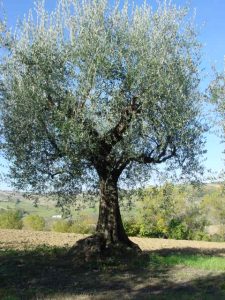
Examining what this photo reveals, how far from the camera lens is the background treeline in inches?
772

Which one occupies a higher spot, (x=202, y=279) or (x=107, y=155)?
(x=107, y=155)

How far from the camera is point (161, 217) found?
41.3 m

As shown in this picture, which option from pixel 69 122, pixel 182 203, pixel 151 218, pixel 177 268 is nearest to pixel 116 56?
pixel 69 122

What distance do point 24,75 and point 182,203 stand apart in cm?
3432

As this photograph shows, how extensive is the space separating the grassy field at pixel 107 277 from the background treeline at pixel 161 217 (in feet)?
9.05

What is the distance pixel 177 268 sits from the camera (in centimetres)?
1507

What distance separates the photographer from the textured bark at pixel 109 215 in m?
17.5

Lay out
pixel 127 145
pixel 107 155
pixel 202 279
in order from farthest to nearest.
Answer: pixel 107 155
pixel 127 145
pixel 202 279

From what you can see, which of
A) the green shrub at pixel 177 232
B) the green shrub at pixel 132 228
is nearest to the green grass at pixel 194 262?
the green shrub at pixel 132 228

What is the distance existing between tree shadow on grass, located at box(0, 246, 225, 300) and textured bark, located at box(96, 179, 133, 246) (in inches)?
45.4

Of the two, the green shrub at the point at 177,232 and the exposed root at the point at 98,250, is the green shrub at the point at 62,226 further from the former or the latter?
the exposed root at the point at 98,250

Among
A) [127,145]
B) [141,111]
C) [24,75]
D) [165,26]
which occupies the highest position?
[165,26]

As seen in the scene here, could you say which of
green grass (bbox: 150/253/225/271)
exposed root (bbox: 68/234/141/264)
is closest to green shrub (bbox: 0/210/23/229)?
exposed root (bbox: 68/234/141/264)

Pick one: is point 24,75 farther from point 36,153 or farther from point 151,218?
point 151,218
